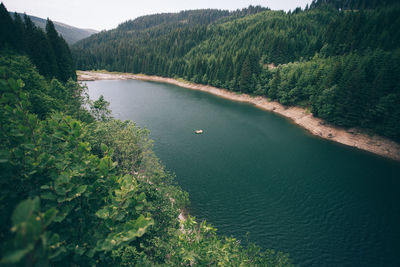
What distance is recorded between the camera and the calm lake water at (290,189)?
20.2m

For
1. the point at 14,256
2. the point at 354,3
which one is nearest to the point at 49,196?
the point at 14,256

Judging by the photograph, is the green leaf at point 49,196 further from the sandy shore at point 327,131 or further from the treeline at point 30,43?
the sandy shore at point 327,131

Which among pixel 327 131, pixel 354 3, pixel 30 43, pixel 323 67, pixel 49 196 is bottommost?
pixel 327 131

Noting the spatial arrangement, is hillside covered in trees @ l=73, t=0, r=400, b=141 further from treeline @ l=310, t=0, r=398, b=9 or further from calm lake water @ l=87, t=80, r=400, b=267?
calm lake water @ l=87, t=80, r=400, b=267

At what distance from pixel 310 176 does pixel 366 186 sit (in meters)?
8.47

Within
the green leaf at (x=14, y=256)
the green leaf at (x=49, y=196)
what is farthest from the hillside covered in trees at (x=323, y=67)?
the green leaf at (x=14, y=256)

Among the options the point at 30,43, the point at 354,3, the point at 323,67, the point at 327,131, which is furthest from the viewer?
the point at 354,3

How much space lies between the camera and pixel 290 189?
91.5 ft

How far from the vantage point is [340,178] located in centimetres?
3102

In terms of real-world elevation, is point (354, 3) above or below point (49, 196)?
above

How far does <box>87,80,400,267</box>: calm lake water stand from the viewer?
20.2 metres

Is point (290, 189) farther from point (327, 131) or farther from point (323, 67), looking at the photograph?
point (323, 67)

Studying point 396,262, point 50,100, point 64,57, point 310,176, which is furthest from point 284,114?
point 64,57

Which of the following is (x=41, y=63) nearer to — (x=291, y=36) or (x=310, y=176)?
(x=310, y=176)
